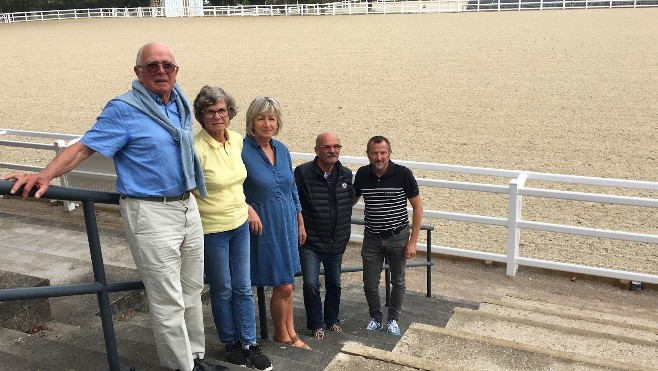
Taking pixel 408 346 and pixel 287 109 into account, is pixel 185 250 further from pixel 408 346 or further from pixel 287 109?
pixel 287 109

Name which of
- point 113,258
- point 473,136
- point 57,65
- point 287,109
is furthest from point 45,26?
point 113,258

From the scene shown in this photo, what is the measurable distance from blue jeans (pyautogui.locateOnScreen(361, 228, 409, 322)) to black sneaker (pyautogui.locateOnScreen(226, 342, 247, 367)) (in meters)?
1.38

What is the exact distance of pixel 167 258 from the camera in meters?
3.08

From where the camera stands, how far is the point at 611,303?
20.6ft

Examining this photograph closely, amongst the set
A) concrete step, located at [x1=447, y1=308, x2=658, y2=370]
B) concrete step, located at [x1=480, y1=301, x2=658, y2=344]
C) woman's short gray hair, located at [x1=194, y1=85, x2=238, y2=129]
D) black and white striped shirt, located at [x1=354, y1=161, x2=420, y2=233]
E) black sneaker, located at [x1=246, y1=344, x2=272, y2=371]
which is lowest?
→ concrete step, located at [x1=480, y1=301, x2=658, y2=344]

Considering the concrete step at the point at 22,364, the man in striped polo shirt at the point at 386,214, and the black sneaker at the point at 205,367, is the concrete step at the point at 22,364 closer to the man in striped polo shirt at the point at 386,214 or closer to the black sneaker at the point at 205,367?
the black sneaker at the point at 205,367

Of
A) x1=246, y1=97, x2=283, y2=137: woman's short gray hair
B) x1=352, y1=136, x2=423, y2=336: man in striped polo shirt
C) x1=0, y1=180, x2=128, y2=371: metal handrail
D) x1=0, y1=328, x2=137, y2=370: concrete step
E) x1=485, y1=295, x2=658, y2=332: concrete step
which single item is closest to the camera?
x1=0, y1=180, x2=128, y2=371: metal handrail

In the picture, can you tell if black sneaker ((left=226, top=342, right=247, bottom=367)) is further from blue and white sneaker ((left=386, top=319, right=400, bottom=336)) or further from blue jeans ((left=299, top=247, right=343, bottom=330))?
blue and white sneaker ((left=386, top=319, right=400, bottom=336))

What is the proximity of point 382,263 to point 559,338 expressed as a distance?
125 cm

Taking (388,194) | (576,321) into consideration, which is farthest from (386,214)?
(576,321)

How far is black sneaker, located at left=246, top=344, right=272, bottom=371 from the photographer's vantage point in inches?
135

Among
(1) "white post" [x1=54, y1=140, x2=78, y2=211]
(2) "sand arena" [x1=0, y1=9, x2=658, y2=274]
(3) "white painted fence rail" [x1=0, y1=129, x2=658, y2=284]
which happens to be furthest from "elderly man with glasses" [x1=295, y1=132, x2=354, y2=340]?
(1) "white post" [x1=54, y1=140, x2=78, y2=211]

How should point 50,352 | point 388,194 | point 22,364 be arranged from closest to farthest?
1. point 22,364
2. point 50,352
3. point 388,194

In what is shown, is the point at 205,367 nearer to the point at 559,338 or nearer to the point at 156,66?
the point at 156,66
